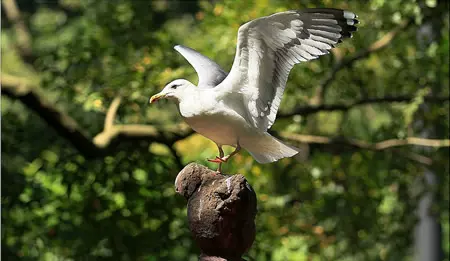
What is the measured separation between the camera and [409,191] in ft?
21.1

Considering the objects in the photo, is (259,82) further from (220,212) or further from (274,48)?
(220,212)

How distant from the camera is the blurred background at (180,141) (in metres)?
4.63

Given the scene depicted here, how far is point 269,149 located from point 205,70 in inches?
16.5

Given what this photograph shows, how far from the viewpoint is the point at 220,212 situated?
8.29ft

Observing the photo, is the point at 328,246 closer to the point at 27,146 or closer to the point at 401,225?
the point at 401,225

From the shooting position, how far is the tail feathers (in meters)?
2.64

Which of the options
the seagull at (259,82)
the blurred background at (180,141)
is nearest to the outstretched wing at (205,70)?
the seagull at (259,82)

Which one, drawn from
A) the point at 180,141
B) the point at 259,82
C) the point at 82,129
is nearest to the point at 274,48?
the point at 259,82

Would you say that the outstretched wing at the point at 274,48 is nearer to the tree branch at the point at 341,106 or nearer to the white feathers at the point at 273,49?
the white feathers at the point at 273,49

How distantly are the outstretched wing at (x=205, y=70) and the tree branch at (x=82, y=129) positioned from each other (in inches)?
57.0

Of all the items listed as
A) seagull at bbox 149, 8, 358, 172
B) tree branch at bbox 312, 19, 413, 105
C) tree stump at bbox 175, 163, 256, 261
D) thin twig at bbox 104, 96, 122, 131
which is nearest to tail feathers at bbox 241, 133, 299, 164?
seagull at bbox 149, 8, 358, 172

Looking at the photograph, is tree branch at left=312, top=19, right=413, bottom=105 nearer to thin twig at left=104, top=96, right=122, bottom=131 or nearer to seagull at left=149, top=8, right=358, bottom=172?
thin twig at left=104, top=96, right=122, bottom=131

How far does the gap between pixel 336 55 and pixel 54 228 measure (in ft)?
7.19

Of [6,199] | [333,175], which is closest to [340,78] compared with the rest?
[333,175]
